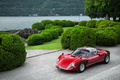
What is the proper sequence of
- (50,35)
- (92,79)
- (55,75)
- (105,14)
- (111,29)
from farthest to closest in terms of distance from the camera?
(105,14)
(50,35)
(111,29)
(55,75)
(92,79)

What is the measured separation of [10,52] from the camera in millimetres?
9117

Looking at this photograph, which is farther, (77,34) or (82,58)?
(77,34)

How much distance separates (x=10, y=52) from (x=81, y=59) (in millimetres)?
4397

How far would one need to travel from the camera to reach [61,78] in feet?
25.7

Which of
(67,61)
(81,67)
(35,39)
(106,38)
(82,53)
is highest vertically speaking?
(106,38)

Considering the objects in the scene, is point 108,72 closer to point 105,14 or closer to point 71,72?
point 71,72

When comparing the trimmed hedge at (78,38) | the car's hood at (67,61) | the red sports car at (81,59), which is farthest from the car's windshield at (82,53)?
the trimmed hedge at (78,38)

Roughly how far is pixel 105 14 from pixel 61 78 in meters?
42.3

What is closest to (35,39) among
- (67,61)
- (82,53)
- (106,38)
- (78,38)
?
(78,38)

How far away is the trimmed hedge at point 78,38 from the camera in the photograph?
46.1ft

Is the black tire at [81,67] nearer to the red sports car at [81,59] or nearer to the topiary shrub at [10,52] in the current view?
the red sports car at [81,59]

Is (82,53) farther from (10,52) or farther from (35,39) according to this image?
(35,39)

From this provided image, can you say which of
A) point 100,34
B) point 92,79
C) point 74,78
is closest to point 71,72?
point 74,78

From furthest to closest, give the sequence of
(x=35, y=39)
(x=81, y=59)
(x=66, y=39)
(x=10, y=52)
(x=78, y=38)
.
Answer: (x=35, y=39) < (x=66, y=39) < (x=78, y=38) < (x=10, y=52) < (x=81, y=59)
